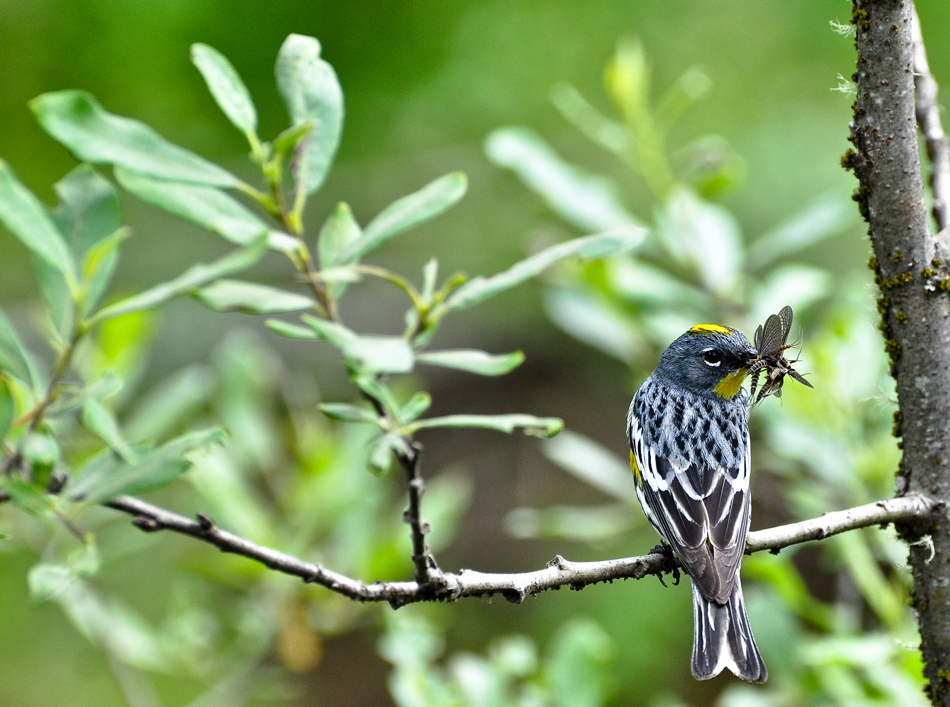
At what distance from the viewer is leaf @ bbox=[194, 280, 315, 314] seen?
36.3 inches

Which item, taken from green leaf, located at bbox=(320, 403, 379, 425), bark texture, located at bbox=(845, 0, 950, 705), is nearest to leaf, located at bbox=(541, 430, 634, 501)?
bark texture, located at bbox=(845, 0, 950, 705)

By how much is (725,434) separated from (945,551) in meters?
0.87

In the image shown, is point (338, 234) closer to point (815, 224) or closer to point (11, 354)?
point (11, 354)

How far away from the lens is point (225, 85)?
1043 mm

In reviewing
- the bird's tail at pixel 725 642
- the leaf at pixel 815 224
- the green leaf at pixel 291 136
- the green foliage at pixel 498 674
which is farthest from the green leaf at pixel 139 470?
the leaf at pixel 815 224

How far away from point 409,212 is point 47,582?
0.62m

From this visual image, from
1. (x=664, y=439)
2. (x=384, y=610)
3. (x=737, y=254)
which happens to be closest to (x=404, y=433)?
(x=664, y=439)

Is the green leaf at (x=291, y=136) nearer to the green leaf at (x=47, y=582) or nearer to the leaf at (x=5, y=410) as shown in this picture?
the leaf at (x=5, y=410)

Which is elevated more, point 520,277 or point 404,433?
point 520,277

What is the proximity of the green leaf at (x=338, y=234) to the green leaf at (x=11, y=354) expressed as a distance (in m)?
0.37

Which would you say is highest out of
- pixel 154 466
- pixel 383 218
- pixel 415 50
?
pixel 415 50

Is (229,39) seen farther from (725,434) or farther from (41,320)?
(725,434)

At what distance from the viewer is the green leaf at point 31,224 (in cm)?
92

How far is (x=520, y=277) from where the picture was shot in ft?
3.75
